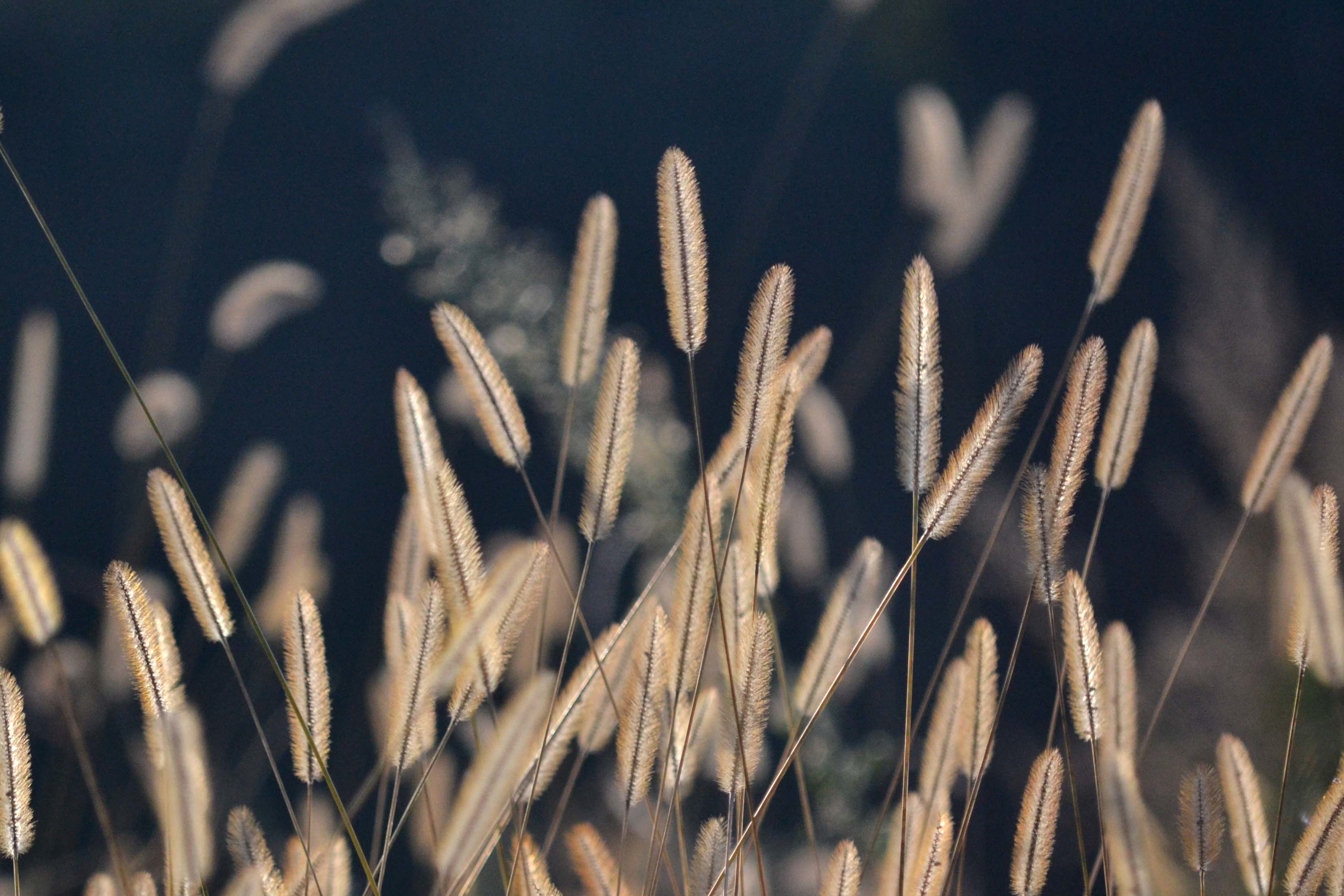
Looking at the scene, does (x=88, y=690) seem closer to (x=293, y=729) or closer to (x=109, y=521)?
(x=109, y=521)

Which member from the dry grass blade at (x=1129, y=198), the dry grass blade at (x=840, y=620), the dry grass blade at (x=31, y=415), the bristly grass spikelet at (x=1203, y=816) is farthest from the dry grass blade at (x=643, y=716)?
the dry grass blade at (x=31, y=415)

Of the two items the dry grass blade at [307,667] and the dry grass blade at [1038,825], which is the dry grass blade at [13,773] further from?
the dry grass blade at [1038,825]

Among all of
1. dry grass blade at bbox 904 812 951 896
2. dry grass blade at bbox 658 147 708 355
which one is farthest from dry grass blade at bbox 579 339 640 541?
dry grass blade at bbox 904 812 951 896

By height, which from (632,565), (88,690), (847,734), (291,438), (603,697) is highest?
(291,438)

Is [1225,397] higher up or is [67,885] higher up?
[67,885]

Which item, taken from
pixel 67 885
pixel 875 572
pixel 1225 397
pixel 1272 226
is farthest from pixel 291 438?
pixel 1272 226

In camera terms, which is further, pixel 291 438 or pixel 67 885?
pixel 291 438

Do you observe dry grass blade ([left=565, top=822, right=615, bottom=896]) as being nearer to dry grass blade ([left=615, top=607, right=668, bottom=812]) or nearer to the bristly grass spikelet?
dry grass blade ([left=615, top=607, right=668, bottom=812])
